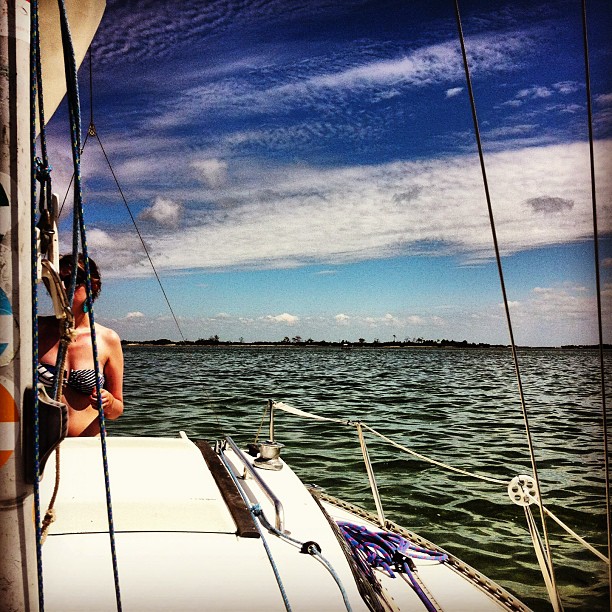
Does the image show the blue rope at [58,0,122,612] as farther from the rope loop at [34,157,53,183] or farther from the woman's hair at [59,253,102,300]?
the woman's hair at [59,253,102,300]

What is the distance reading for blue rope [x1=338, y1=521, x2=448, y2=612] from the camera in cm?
310

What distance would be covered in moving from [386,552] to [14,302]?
2.79 metres

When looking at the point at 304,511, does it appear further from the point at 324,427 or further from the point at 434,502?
the point at 324,427

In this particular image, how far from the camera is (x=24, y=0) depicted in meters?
1.41

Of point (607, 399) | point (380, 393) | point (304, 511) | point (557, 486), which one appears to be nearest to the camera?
point (607, 399)

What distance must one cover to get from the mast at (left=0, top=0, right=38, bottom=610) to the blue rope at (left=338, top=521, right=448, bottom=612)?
74.5 inches

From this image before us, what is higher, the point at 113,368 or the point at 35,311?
the point at 35,311

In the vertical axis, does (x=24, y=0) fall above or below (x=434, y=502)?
above

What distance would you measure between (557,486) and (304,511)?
810cm

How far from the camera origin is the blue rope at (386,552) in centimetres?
310

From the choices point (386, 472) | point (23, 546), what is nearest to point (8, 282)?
point (23, 546)

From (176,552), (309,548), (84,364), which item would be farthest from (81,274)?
(309,548)

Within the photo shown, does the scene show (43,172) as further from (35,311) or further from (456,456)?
(456,456)

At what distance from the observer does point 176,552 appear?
2.16 meters
